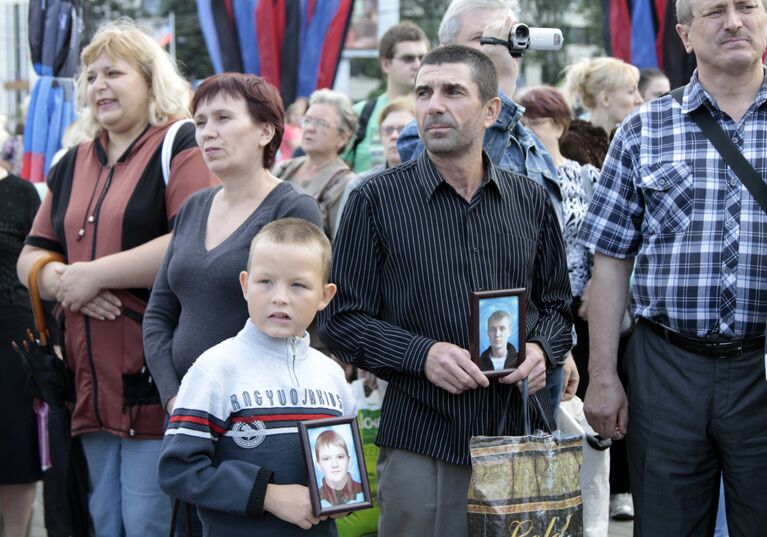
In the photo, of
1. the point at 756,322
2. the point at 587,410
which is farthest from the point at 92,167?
the point at 756,322

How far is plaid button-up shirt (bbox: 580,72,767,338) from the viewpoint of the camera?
3.39 metres

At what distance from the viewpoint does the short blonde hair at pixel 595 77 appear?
6957 millimetres

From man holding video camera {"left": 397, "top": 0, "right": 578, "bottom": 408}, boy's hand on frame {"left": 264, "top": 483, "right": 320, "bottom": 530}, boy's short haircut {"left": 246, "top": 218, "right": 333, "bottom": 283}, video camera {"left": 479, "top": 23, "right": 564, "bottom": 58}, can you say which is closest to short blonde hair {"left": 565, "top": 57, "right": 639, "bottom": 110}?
man holding video camera {"left": 397, "top": 0, "right": 578, "bottom": 408}

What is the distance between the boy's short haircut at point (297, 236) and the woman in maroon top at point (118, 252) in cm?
111

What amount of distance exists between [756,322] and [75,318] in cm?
254

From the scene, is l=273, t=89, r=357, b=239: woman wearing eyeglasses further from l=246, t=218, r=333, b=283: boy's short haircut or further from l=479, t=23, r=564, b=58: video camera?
l=246, t=218, r=333, b=283: boy's short haircut

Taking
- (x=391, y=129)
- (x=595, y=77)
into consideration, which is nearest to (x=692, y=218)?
(x=391, y=129)

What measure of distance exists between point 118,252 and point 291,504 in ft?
5.38

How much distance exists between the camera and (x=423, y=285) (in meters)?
3.37

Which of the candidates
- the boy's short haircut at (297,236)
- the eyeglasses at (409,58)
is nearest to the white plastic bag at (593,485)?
the boy's short haircut at (297,236)

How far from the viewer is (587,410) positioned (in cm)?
368

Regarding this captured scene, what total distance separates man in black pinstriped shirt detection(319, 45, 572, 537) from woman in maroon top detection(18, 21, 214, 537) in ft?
3.28

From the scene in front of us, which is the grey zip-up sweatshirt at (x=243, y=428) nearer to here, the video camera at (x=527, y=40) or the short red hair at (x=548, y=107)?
the video camera at (x=527, y=40)

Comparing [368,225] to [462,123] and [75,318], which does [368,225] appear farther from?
[75,318]
